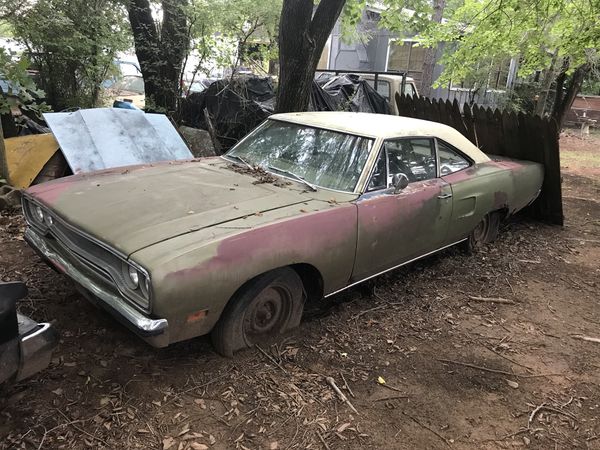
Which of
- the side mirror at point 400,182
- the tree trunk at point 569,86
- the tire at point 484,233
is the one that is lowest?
the tire at point 484,233

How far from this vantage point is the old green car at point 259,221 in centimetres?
262

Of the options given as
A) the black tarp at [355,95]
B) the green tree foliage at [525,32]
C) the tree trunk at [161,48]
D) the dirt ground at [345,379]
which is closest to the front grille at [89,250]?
the dirt ground at [345,379]

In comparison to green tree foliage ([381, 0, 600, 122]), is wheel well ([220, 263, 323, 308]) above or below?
below

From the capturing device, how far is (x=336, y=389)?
292 centimetres

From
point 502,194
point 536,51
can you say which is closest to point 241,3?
point 536,51

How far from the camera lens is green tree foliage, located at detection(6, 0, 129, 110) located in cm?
671

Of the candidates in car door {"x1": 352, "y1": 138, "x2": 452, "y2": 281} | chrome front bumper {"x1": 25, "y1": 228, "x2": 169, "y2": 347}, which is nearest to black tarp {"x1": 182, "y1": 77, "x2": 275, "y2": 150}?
car door {"x1": 352, "y1": 138, "x2": 452, "y2": 281}

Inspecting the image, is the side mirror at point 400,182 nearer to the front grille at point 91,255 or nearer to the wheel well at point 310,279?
the wheel well at point 310,279

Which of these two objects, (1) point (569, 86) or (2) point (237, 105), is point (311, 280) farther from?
(1) point (569, 86)

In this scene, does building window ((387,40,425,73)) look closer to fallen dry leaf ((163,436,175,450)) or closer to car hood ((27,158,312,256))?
car hood ((27,158,312,256))

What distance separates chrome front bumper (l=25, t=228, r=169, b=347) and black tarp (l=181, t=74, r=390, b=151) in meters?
5.90

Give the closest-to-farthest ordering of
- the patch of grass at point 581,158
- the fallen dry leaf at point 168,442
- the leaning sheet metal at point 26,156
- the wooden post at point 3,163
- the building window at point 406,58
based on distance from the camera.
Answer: the fallen dry leaf at point 168,442, the wooden post at point 3,163, the leaning sheet metal at point 26,156, the patch of grass at point 581,158, the building window at point 406,58

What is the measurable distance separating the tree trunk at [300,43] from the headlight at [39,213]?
4044 millimetres

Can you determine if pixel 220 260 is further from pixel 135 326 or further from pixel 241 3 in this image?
pixel 241 3
